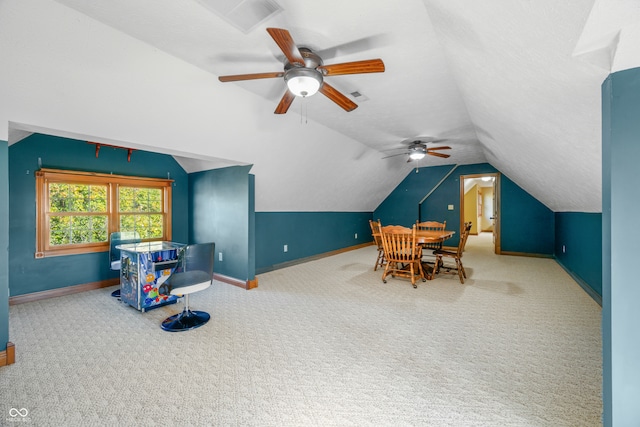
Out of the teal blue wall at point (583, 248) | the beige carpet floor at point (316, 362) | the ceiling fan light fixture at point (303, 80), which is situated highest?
the ceiling fan light fixture at point (303, 80)

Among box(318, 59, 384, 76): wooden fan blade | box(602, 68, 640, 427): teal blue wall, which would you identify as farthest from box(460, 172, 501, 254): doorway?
box(602, 68, 640, 427): teal blue wall

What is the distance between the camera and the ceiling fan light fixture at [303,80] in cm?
201

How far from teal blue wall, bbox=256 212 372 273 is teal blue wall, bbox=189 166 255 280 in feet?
2.11

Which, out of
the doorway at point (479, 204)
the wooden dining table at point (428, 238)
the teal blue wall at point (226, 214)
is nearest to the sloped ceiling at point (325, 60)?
the teal blue wall at point (226, 214)

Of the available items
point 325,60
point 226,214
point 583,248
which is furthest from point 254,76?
point 583,248

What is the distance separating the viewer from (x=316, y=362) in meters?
2.09

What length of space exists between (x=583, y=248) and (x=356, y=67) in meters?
4.42

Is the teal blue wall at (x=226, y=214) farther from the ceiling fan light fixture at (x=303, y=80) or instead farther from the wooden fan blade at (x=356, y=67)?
the wooden fan blade at (x=356, y=67)

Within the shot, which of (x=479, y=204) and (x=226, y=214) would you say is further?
(x=479, y=204)

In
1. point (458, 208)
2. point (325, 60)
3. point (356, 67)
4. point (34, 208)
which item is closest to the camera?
point (356, 67)

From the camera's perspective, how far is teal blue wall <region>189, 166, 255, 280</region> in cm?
406

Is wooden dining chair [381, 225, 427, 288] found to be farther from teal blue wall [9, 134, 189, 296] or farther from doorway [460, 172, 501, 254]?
doorway [460, 172, 501, 254]

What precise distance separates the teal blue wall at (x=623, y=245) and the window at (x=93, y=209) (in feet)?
18.0

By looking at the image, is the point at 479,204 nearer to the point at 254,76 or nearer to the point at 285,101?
the point at 285,101
